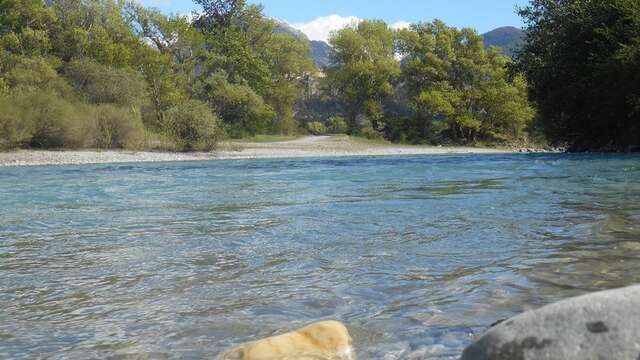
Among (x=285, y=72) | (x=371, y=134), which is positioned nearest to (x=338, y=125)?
(x=371, y=134)

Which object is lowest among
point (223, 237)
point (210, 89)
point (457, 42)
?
point (223, 237)

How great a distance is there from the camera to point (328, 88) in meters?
71.2

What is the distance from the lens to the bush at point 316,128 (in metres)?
67.0

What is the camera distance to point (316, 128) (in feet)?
221

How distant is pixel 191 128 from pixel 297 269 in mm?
36117

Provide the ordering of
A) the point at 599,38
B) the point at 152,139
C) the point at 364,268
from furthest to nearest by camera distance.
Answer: the point at 152,139 → the point at 599,38 → the point at 364,268

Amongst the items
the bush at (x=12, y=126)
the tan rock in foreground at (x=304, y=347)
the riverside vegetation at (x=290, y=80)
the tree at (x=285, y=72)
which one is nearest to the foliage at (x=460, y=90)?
the riverside vegetation at (x=290, y=80)

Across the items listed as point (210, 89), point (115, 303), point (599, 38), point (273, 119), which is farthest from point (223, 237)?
point (273, 119)

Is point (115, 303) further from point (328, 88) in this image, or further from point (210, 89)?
point (328, 88)

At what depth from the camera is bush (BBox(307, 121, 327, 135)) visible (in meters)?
67.0

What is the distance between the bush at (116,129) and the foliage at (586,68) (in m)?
21.9

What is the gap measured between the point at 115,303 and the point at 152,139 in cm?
3689

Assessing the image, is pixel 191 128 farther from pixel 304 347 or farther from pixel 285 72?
pixel 304 347

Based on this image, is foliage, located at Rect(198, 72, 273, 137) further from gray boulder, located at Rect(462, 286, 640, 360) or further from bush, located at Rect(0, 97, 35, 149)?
gray boulder, located at Rect(462, 286, 640, 360)
